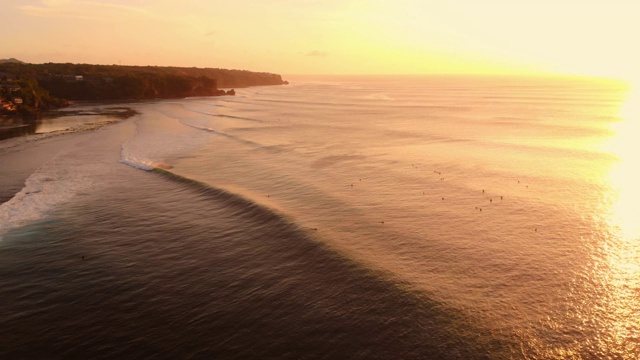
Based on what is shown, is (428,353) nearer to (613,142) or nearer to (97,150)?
(97,150)

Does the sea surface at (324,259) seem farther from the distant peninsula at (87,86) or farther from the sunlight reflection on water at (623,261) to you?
the distant peninsula at (87,86)

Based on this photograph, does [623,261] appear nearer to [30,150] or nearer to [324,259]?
[324,259]

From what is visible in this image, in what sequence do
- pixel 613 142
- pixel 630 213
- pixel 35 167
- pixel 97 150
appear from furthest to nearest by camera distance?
1. pixel 613 142
2. pixel 97 150
3. pixel 35 167
4. pixel 630 213

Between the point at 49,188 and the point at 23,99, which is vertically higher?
the point at 23,99

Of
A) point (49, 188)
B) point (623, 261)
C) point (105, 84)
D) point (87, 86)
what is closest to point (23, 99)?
point (87, 86)

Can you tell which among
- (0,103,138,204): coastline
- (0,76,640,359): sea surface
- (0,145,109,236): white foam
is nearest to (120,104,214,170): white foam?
(0,76,640,359): sea surface

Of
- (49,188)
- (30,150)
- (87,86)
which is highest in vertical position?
(87,86)

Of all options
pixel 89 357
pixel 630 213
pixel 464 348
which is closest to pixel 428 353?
pixel 464 348

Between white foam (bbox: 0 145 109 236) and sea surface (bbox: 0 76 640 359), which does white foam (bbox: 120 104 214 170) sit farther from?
white foam (bbox: 0 145 109 236)

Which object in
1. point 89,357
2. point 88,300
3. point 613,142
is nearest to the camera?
point 89,357
